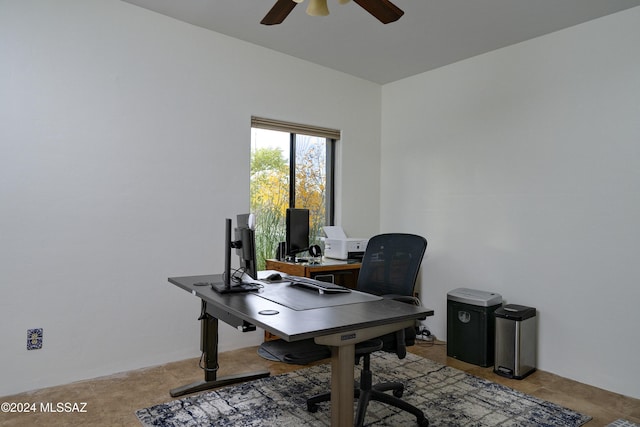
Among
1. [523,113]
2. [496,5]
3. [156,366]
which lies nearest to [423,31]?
[496,5]

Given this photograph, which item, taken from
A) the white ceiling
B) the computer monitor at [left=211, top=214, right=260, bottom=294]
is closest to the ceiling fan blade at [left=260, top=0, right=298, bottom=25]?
the white ceiling

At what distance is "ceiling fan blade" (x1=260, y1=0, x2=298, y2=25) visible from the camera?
2207 mm

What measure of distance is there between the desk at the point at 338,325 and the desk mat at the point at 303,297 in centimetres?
4

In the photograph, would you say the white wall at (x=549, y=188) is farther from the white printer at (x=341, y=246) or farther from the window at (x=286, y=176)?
the window at (x=286, y=176)

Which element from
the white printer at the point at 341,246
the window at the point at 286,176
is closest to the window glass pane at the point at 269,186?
the window at the point at 286,176

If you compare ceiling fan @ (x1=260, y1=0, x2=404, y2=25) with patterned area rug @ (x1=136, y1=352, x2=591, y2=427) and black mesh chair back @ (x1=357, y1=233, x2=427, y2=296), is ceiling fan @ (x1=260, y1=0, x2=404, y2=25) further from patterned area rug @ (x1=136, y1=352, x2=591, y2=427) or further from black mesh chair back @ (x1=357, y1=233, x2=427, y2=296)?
patterned area rug @ (x1=136, y1=352, x2=591, y2=427)

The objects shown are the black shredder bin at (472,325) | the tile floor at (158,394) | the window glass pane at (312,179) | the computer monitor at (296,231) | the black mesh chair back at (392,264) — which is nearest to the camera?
the tile floor at (158,394)

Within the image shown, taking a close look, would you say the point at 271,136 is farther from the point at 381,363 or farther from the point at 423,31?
the point at 381,363

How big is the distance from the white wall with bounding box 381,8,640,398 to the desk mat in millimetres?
1851

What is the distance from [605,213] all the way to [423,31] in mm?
1998

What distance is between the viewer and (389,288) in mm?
2811

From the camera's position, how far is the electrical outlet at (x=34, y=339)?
9.13ft

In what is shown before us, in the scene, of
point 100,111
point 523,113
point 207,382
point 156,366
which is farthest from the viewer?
point 523,113

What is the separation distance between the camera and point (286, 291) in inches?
95.4
